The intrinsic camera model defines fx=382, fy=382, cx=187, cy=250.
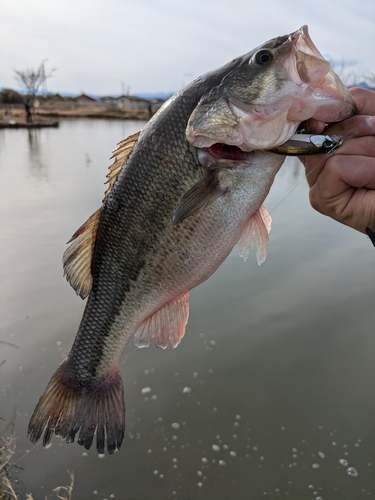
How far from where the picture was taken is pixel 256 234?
5.69ft

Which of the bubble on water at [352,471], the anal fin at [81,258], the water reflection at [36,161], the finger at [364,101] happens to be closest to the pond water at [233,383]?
the bubble on water at [352,471]

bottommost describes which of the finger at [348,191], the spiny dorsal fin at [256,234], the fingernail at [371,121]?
the spiny dorsal fin at [256,234]

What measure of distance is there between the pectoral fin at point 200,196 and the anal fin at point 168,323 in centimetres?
52

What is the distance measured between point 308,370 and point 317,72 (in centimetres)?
348

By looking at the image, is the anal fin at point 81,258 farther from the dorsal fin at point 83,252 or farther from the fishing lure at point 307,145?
the fishing lure at point 307,145

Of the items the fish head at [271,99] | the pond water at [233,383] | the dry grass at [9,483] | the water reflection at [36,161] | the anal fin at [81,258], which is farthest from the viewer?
the water reflection at [36,161]

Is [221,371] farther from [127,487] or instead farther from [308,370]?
[127,487]

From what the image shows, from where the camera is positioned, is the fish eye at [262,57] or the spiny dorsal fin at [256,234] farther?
the spiny dorsal fin at [256,234]

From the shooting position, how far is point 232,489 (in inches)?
119

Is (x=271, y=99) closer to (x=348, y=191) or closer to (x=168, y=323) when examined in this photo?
(x=348, y=191)

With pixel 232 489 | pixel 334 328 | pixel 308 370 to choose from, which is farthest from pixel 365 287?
pixel 232 489

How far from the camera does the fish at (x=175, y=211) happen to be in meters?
1.49

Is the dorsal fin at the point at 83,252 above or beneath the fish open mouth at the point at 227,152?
beneath

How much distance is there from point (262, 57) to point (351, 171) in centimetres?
62
